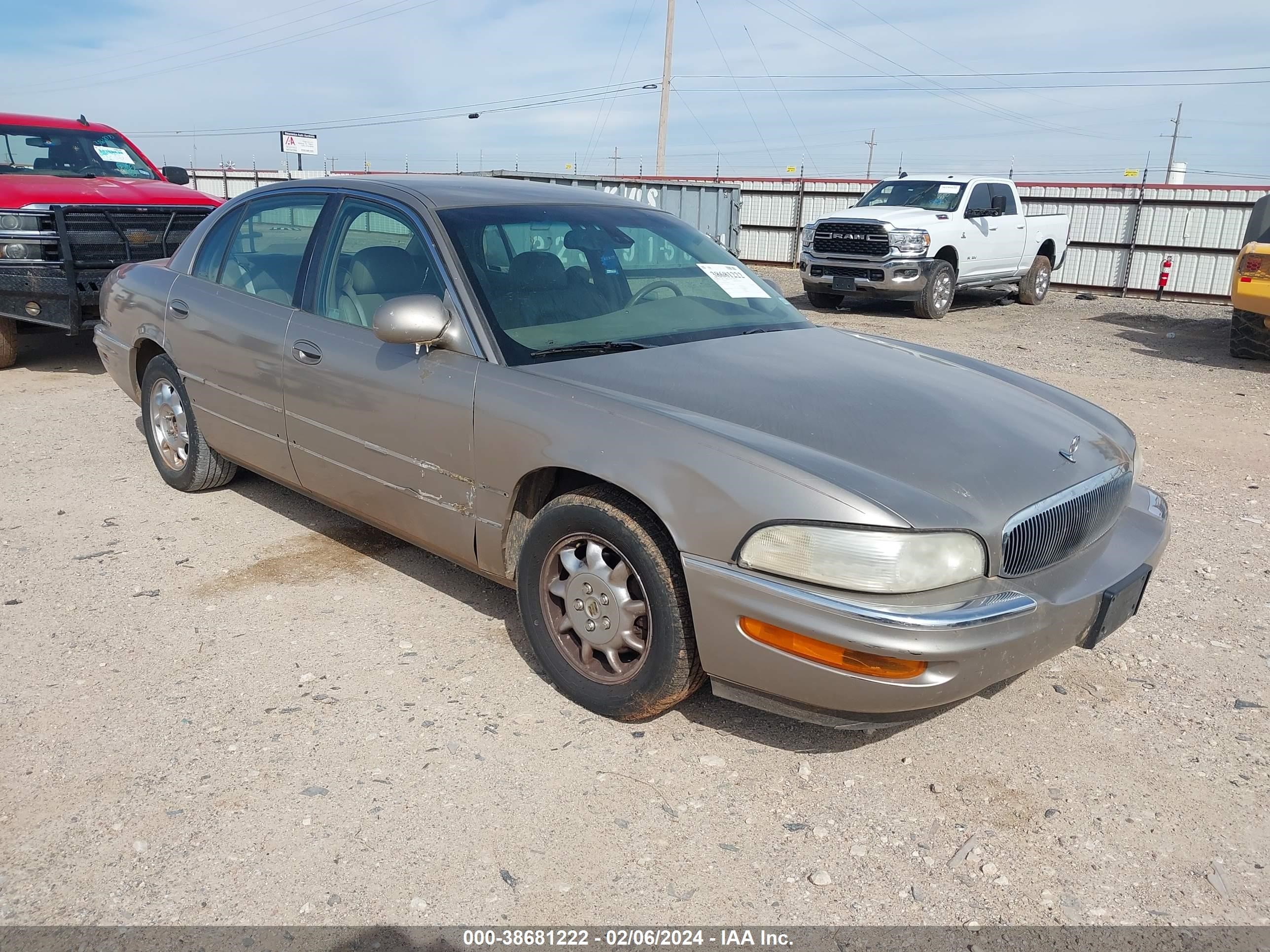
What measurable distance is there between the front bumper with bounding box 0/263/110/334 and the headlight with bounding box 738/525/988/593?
7.26 metres

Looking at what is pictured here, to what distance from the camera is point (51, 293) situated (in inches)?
308

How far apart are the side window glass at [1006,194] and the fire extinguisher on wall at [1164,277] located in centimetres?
409

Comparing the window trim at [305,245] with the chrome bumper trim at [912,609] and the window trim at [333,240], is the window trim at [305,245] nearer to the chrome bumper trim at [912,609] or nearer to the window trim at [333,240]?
the window trim at [333,240]

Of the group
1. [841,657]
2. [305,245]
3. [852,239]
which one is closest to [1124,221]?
[852,239]

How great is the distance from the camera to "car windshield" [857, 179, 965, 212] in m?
14.2

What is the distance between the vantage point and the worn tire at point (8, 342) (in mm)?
8508

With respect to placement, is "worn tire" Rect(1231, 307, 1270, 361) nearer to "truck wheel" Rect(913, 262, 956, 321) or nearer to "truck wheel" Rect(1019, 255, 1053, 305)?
"truck wheel" Rect(913, 262, 956, 321)

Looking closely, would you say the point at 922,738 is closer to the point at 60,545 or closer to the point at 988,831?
the point at 988,831

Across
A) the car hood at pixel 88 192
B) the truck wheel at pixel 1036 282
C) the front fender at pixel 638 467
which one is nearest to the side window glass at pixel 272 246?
the front fender at pixel 638 467

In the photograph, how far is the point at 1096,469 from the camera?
3.14 metres

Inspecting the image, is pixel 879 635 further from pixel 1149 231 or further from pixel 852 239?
pixel 1149 231

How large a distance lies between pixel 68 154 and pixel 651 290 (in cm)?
803

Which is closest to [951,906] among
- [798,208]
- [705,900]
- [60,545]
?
[705,900]

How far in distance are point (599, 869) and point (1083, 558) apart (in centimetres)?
174
